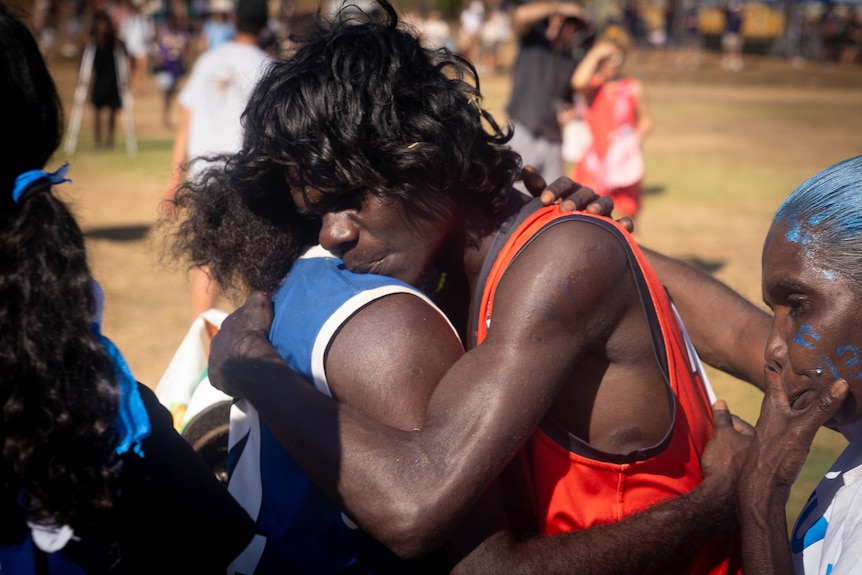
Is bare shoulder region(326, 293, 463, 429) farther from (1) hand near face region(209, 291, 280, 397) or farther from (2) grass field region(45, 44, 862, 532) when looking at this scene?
(2) grass field region(45, 44, 862, 532)

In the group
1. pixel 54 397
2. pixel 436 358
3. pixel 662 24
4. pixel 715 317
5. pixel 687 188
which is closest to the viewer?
pixel 54 397

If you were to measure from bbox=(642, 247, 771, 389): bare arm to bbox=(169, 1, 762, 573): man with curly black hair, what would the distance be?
1.08 feet


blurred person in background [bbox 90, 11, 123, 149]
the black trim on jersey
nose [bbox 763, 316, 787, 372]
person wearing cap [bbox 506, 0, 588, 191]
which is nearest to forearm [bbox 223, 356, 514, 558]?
the black trim on jersey

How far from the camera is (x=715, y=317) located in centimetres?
261

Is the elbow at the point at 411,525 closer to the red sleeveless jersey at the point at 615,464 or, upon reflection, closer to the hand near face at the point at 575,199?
the red sleeveless jersey at the point at 615,464

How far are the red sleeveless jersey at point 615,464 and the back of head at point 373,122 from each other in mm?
302

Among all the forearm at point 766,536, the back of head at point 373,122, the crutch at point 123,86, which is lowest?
the crutch at point 123,86

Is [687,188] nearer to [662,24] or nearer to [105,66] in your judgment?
[105,66]

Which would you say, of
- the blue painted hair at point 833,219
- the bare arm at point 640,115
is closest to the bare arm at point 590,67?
the bare arm at point 640,115

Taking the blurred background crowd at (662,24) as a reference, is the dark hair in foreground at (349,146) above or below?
above

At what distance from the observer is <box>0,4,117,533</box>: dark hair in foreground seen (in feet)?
4.40

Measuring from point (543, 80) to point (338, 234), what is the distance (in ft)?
23.0

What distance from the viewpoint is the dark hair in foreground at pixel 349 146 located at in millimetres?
2201

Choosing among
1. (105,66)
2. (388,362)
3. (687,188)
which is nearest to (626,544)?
(388,362)
